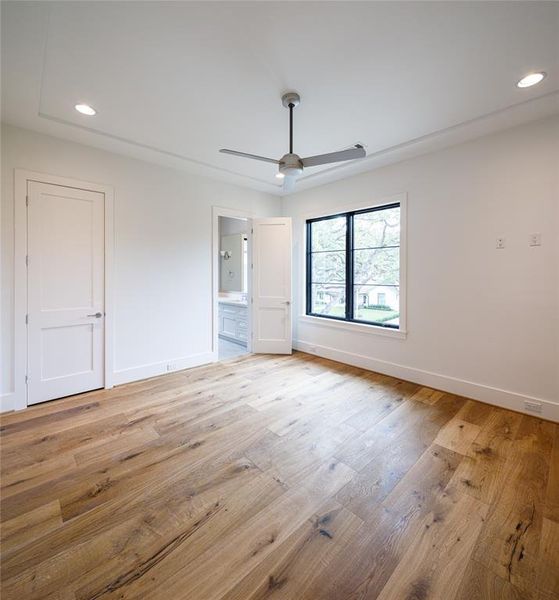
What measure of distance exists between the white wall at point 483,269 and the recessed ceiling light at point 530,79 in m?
0.67

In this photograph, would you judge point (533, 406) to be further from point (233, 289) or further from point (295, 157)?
point (233, 289)

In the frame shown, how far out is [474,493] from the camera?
5.79ft

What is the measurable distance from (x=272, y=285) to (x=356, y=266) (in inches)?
55.5

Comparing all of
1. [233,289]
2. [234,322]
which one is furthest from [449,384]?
[233,289]

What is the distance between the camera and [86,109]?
2498mm

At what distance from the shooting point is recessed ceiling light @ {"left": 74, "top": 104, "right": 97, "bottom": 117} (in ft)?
8.06

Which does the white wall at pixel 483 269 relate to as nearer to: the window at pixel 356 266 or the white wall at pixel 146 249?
the window at pixel 356 266

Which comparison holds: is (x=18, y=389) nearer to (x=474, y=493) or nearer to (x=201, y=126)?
(x=201, y=126)

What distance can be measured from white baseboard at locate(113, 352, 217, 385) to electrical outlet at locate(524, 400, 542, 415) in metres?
3.78

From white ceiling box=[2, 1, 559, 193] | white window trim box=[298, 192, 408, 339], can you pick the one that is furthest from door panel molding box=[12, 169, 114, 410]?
white window trim box=[298, 192, 408, 339]

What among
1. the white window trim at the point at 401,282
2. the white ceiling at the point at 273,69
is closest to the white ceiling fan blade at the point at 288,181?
the white ceiling at the point at 273,69

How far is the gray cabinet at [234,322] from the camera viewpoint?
5.50m

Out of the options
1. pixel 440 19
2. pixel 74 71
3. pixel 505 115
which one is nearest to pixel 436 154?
pixel 505 115

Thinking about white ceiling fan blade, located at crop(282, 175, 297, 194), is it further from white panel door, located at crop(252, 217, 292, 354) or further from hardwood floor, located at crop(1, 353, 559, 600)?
hardwood floor, located at crop(1, 353, 559, 600)
